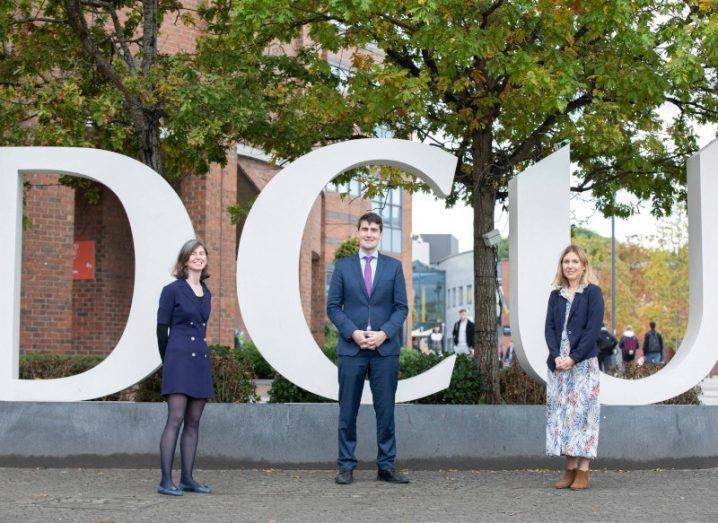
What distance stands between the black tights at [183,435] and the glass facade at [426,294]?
115125 millimetres

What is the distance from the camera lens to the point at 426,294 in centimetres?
12838

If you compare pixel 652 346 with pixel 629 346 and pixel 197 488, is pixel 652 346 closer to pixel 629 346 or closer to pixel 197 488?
pixel 629 346

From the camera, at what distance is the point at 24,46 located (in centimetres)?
1195

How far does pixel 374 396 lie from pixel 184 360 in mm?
1531

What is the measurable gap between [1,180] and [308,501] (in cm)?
433

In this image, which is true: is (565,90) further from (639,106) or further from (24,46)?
(24,46)

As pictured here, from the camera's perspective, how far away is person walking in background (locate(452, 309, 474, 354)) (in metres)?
20.8

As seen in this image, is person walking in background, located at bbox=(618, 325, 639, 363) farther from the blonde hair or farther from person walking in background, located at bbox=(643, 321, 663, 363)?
the blonde hair

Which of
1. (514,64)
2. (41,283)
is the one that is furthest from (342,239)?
(514,64)

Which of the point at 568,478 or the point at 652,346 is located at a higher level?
the point at 652,346

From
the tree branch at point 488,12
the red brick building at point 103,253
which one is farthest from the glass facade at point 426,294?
the tree branch at point 488,12

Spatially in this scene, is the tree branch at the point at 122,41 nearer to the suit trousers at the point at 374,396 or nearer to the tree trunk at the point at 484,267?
the tree trunk at the point at 484,267

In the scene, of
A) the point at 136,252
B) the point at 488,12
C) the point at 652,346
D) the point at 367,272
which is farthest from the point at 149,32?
the point at 652,346

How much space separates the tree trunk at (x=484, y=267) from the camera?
417 inches
